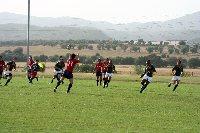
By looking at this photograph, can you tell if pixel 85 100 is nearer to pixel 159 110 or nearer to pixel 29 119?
pixel 159 110

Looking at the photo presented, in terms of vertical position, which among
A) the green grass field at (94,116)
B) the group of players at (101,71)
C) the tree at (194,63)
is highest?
the group of players at (101,71)

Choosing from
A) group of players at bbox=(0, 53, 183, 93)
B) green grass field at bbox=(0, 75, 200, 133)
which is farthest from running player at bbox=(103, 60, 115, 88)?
green grass field at bbox=(0, 75, 200, 133)

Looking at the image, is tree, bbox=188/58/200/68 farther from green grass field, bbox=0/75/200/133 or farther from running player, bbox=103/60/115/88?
green grass field, bbox=0/75/200/133

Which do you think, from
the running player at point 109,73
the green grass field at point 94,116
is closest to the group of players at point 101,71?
the running player at point 109,73

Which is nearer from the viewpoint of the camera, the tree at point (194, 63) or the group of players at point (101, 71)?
the group of players at point (101, 71)

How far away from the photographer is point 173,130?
1405 centimetres

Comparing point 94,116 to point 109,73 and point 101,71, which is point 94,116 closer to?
point 109,73

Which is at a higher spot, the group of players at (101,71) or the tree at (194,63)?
the group of players at (101,71)

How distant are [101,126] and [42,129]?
6.09ft

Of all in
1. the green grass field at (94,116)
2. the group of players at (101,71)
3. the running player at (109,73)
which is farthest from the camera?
the running player at (109,73)

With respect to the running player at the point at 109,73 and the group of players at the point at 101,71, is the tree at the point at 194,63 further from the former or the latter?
the running player at the point at 109,73

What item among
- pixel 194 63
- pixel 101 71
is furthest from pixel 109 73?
pixel 194 63

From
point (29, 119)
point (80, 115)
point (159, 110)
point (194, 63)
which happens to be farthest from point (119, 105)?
point (194, 63)

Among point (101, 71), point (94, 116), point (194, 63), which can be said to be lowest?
point (194, 63)
